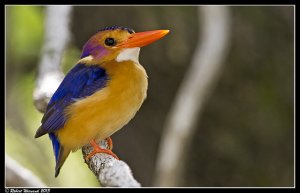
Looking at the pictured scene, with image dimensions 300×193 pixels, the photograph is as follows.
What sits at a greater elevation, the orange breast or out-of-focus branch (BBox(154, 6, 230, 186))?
the orange breast

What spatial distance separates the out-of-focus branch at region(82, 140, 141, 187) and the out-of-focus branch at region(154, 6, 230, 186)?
5.28 ft

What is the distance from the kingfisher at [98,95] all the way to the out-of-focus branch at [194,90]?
147 centimetres

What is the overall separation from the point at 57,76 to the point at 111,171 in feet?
3.07

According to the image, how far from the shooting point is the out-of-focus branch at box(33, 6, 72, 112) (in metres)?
2.82

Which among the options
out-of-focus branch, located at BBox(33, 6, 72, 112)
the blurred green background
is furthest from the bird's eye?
the blurred green background

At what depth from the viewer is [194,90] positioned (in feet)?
13.9

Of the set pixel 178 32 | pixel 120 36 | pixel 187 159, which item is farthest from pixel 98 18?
pixel 120 36

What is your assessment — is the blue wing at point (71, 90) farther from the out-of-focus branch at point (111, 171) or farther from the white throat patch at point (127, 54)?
the out-of-focus branch at point (111, 171)

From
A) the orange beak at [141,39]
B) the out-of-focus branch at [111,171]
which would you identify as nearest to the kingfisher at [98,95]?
the orange beak at [141,39]

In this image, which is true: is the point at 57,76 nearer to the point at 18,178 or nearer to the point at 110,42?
the point at 110,42

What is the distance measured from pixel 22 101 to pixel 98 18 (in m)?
1.01

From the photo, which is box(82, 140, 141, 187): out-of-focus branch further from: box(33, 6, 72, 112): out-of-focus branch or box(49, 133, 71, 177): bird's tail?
box(33, 6, 72, 112): out-of-focus branch

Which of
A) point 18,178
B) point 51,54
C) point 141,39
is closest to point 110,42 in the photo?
point 141,39

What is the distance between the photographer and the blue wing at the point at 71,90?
103 inches
